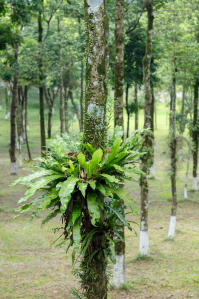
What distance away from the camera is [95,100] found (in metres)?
4.65

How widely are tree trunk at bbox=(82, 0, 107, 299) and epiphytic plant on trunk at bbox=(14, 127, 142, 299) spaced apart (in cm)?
2

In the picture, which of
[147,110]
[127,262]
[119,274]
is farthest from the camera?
[127,262]

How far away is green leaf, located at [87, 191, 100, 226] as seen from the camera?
12.6 feet

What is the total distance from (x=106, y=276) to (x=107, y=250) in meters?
0.54

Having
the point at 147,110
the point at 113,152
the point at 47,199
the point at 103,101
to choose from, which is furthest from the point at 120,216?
the point at 147,110

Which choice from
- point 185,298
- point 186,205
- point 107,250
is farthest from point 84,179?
point 186,205

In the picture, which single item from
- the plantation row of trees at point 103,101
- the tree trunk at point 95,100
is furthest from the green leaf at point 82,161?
the tree trunk at point 95,100

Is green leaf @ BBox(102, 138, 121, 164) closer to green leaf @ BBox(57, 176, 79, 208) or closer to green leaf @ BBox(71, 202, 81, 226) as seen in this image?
green leaf @ BBox(57, 176, 79, 208)

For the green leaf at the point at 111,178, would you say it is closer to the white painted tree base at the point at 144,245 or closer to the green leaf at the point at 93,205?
the green leaf at the point at 93,205

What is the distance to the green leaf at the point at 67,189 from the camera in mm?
3629

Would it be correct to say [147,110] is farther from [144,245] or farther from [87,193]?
[87,193]

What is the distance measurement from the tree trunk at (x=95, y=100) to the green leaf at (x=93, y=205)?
2.47 feet

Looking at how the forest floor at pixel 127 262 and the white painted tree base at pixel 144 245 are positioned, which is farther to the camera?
the white painted tree base at pixel 144 245

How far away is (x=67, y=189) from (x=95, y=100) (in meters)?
1.66
